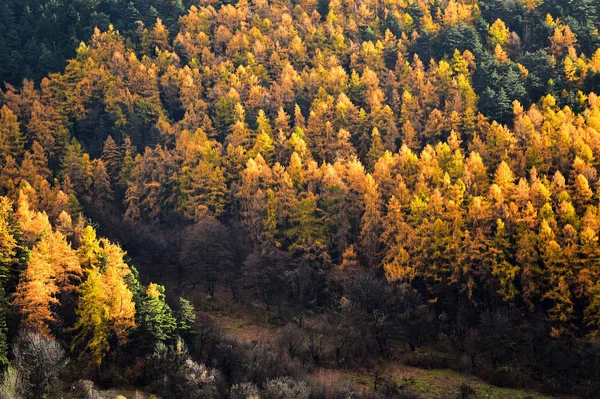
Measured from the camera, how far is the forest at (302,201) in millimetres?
55750

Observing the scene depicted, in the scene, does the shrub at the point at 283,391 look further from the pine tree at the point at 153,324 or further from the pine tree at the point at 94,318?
the pine tree at the point at 94,318

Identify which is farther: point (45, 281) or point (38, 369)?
point (45, 281)

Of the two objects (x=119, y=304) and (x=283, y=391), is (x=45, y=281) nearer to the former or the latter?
(x=119, y=304)

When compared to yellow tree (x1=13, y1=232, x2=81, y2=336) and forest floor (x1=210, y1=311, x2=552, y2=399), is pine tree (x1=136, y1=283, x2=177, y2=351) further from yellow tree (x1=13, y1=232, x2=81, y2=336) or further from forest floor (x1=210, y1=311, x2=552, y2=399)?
forest floor (x1=210, y1=311, x2=552, y2=399)

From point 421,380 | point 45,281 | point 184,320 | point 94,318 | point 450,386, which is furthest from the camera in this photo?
point 421,380

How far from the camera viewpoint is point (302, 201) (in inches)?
3263

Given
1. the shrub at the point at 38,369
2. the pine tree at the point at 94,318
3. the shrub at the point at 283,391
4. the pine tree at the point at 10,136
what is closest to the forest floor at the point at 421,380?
the shrub at the point at 283,391

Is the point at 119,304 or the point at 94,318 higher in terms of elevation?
the point at 119,304

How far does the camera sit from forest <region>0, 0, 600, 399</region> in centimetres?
5575

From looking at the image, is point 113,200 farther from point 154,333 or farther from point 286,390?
point 286,390

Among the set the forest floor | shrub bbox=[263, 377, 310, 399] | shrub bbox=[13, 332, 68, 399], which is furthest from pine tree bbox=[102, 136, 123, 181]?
shrub bbox=[263, 377, 310, 399]

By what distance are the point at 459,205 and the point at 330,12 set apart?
7513 centimetres

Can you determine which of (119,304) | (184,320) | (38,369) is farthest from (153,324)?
(38,369)

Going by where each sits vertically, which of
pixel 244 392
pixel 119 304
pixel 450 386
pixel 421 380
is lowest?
pixel 244 392
